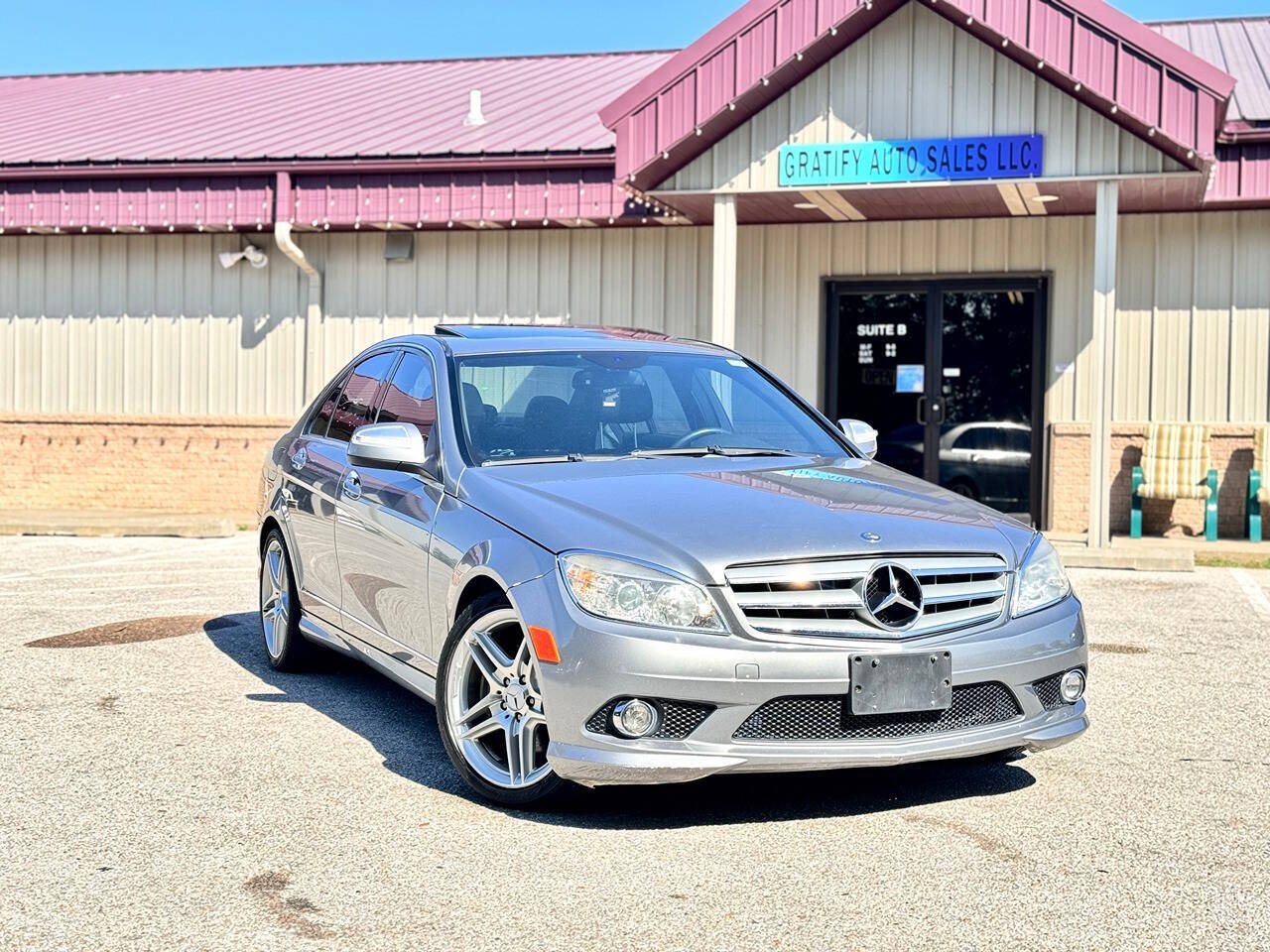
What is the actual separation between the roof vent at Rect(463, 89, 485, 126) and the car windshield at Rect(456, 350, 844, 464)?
1228 cm

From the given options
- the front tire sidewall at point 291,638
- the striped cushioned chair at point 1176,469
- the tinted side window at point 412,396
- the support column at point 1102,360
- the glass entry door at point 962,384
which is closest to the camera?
the tinted side window at point 412,396

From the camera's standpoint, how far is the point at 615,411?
20.4 feet

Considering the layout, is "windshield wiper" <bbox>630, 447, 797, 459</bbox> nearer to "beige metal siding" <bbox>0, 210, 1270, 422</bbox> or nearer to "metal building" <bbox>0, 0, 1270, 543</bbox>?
"metal building" <bbox>0, 0, 1270, 543</bbox>

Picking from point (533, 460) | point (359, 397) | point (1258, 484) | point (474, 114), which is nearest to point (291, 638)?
point (359, 397)

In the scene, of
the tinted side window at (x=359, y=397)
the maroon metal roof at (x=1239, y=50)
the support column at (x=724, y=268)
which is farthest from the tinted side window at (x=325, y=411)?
the maroon metal roof at (x=1239, y=50)

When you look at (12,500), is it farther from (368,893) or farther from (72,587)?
(368,893)

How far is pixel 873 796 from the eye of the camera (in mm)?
5273

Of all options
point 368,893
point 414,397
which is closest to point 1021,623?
point 368,893

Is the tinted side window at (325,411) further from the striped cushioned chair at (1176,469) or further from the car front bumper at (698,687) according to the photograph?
the striped cushioned chair at (1176,469)

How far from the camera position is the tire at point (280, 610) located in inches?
295

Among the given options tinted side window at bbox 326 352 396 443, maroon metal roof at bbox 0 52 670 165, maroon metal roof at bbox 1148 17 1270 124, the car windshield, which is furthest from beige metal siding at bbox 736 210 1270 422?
the car windshield

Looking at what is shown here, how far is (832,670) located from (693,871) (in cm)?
72

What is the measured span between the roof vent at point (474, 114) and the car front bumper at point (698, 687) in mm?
14201

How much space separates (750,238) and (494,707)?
12331mm
